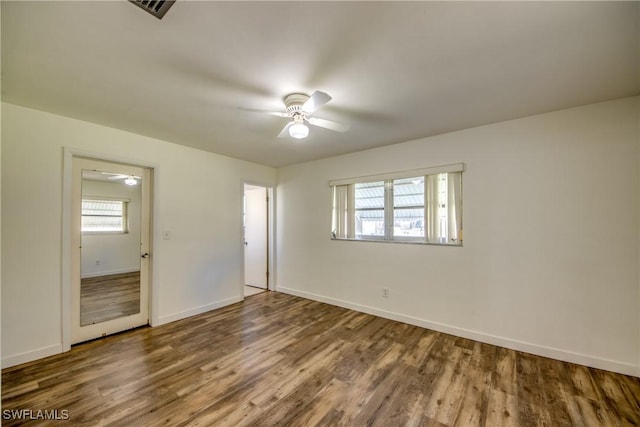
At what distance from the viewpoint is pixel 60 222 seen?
271 centimetres

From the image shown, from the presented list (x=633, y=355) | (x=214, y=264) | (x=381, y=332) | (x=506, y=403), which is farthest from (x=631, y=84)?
(x=214, y=264)

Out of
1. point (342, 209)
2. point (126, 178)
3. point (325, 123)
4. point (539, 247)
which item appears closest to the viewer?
point (325, 123)

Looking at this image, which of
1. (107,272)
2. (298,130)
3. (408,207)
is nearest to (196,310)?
(107,272)

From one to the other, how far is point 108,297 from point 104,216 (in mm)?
985

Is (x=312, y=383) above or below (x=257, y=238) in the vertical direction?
below

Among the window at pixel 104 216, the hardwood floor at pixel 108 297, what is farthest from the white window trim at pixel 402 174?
the hardwood floor at pixel 108 297

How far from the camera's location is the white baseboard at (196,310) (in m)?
3.49

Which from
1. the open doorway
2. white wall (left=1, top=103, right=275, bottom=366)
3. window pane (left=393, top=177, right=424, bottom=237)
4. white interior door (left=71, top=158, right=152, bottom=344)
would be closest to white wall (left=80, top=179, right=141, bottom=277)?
white interior door (left=71, top=158, right=152, bottom=344)

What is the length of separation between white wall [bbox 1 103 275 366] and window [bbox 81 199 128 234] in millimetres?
262

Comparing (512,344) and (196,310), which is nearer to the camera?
(512,344)

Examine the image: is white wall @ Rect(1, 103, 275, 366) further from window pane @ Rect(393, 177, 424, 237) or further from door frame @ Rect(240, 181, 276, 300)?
window pane @ Rect(393, 177, 424, 237)

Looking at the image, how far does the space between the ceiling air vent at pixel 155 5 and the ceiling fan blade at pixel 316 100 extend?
3.06ft

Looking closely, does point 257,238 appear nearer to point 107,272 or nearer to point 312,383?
point 107,272

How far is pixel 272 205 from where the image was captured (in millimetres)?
5141
